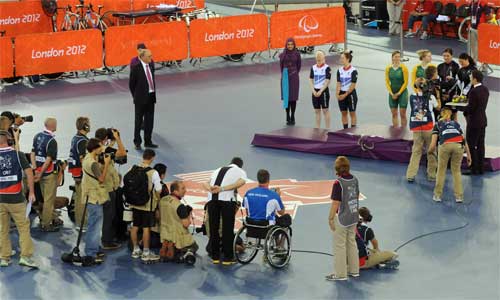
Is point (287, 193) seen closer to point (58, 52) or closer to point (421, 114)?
point (421, 114)

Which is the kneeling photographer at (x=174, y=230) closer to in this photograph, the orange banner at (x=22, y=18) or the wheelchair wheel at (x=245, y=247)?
the wheelchair wheel at (x=245, y=247)

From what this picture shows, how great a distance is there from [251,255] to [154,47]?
13461 millimetres

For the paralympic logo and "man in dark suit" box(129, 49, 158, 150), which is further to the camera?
the paralympic logo

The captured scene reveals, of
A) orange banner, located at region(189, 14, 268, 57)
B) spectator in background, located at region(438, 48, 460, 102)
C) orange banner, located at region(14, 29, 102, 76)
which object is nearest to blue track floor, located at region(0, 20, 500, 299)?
orange banner, located at region(14, 29, 102, 76)

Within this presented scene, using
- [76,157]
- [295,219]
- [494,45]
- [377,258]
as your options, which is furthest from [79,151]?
[494,45]

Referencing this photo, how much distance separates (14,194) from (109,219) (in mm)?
1449

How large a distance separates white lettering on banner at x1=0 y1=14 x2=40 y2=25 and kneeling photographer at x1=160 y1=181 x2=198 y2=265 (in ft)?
52.1

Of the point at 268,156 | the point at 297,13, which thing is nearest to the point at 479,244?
the point at 268,156

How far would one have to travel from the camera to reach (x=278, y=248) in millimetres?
12406

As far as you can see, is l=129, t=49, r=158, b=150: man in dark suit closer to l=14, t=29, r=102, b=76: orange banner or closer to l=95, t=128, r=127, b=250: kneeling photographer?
l=95, t=128, r=127, b=250: kneeling photographer

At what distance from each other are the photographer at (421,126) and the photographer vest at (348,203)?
417 centimetres

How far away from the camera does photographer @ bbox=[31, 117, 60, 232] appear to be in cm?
1358

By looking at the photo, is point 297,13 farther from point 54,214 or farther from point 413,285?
point 413,285

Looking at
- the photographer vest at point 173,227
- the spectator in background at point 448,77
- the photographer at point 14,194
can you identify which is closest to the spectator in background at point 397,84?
the spectator in background at point 448,77
